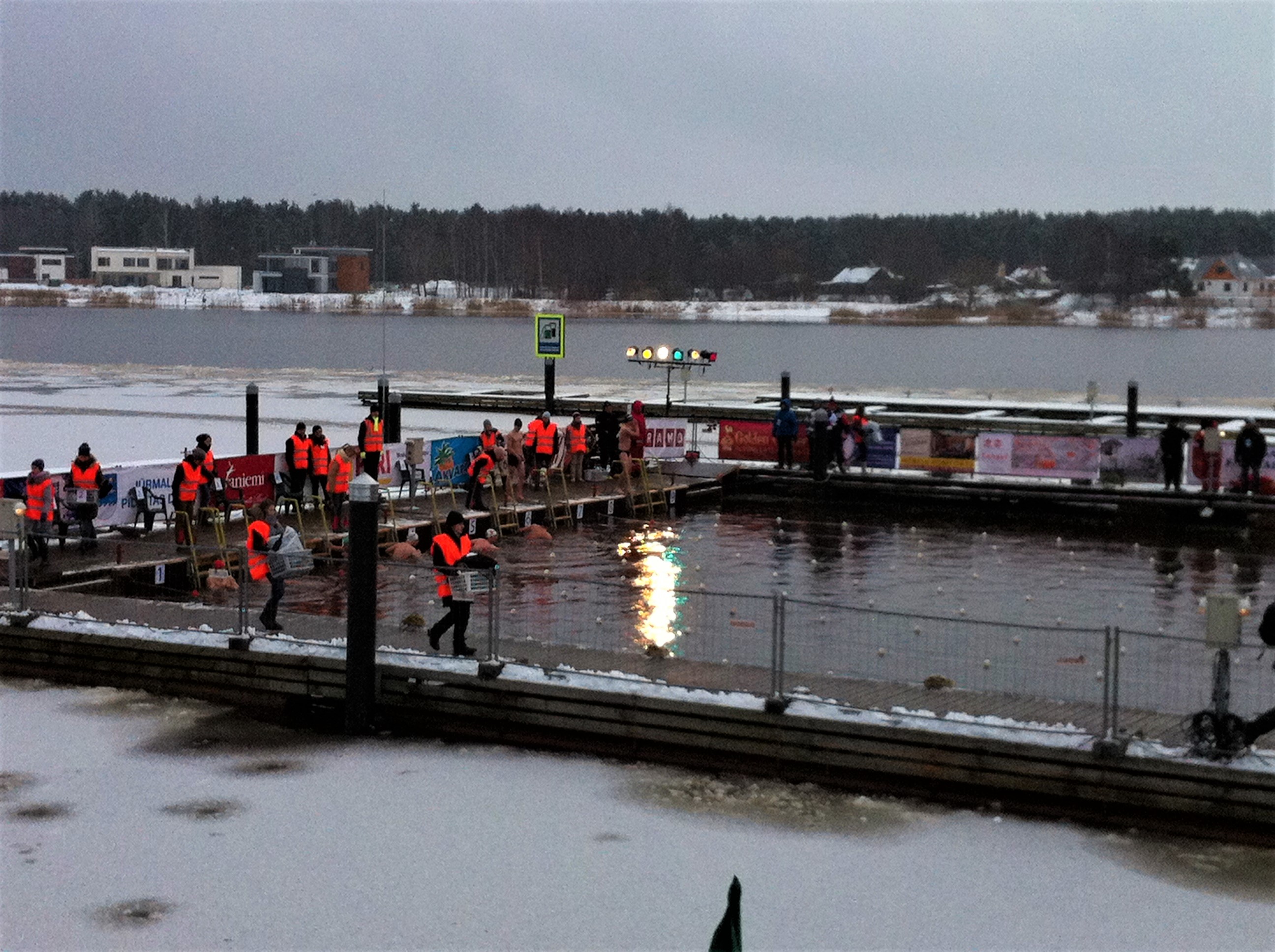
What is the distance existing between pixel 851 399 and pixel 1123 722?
4462 cm

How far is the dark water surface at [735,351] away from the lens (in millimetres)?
95688

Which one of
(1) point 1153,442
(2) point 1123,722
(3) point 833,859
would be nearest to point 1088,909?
(3) point 833,859

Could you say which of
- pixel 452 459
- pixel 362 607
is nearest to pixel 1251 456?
pixel 452 459

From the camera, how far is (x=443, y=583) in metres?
15.1

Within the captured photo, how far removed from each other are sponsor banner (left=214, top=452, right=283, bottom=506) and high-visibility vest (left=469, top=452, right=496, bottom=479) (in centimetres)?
321

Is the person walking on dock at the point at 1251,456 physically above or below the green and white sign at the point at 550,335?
below

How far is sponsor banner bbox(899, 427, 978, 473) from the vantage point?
32.0 m

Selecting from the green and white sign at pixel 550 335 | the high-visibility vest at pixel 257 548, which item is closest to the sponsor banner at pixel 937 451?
the green and white sign at pixel 550 335

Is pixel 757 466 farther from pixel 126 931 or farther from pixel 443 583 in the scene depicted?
pixel 126 931

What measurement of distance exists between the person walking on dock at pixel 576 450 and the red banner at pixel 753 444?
12.6 feet

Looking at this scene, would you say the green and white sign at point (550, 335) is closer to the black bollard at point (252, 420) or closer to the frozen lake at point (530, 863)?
the black bollard at point (252, 420)

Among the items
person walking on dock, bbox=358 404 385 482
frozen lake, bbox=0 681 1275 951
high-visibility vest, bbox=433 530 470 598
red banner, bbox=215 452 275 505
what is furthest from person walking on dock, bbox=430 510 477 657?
person walking on dock, bbox=358 404 385 482

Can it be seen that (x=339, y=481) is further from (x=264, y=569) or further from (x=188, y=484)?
(x=264, y=569)

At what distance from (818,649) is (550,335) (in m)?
25.2
